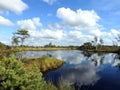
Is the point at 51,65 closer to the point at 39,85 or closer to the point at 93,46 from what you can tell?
the point at 39,85

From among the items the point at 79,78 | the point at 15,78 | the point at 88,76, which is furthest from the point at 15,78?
the point at 88,76

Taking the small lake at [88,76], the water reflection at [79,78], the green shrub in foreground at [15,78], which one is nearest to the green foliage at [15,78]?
the green shrub in foreground at [15,78]

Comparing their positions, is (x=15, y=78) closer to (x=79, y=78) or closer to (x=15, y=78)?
(x=15, y=78)

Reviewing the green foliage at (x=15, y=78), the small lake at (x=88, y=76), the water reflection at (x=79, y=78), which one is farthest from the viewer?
the water reflection at (x=79, y=78)

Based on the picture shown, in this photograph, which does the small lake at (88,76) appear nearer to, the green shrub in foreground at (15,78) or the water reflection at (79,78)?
the water reflection at (79,78)

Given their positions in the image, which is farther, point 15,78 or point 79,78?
point 79,78

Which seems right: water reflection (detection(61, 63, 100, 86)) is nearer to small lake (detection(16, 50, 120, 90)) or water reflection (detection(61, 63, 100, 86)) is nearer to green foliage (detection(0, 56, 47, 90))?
small lake (detection(16, 50, 120, 90))

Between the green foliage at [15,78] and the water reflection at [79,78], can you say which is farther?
the water reflection at [79,78]

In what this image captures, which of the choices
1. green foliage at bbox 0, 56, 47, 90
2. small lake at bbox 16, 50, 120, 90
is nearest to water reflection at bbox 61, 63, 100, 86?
→ small lake at bbox 16, 50, 120, 90

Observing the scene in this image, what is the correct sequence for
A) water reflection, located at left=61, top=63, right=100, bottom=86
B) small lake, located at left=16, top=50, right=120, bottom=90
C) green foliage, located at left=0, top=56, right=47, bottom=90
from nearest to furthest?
green foliage, located at left=0, top=56, right=47, bottom=90 < small lake, located at left=16, top=50, right=120, bottom=90 < water reflection, located at left=61, top=63, right=100, bottom=86

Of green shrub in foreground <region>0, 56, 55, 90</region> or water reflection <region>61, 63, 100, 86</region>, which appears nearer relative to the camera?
green shrub in foreground <region>0, 56, 55, 90</region>

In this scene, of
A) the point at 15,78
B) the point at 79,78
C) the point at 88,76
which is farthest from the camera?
the point at 88,76

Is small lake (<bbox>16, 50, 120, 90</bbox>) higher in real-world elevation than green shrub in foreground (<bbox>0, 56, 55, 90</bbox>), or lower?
lower

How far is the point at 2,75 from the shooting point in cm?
1483
